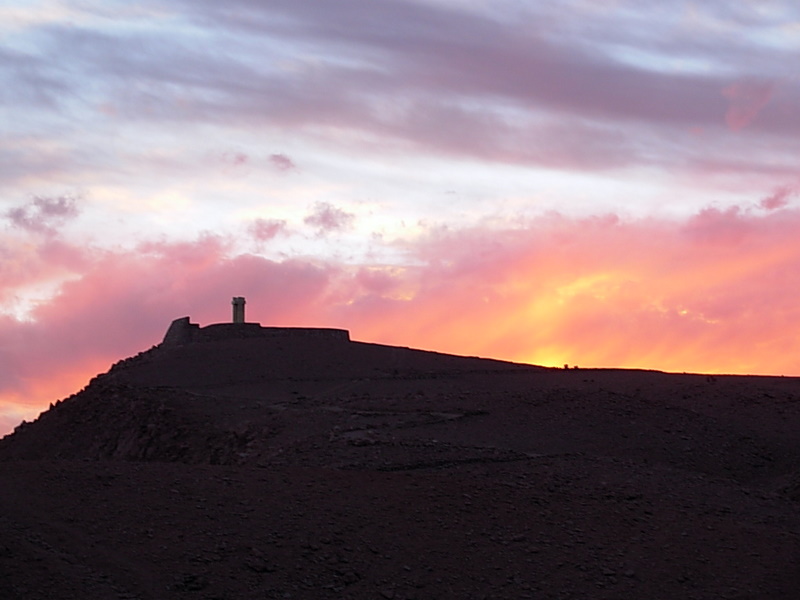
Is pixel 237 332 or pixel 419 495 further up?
pixel 237 332

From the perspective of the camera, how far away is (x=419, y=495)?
50.4 feet

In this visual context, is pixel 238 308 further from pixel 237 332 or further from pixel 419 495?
pixel 419 495

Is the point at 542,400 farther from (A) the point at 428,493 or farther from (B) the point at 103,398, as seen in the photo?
(B) the point at 103,398

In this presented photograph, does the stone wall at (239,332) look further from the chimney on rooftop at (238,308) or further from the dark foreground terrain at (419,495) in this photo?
the dark foreground terrain at (419,495)

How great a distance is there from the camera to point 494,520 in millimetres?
14945

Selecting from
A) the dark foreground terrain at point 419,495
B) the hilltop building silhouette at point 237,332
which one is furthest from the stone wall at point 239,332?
the dark foreground terrain at point 419,495

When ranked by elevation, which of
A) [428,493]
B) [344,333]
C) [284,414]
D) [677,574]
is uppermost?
[344,333]

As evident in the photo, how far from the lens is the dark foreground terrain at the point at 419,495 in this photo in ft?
43.1

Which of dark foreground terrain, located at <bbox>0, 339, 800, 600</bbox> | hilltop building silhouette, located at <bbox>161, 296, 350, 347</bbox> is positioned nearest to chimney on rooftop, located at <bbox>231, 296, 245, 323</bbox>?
hilltop building silhouette, located at <bbox>161, 296, 350, 347</bbox>

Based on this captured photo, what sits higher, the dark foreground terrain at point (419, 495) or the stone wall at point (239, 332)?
the stone wall at point (239, 332)

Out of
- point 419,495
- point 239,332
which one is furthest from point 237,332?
point 419,495

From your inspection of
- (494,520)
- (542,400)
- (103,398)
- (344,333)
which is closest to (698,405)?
(542,400)

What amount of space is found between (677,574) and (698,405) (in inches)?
349

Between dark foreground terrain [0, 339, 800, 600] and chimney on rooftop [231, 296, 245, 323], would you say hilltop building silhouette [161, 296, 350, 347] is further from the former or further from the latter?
dark foreground terrain [0, 339, 800, 600]
